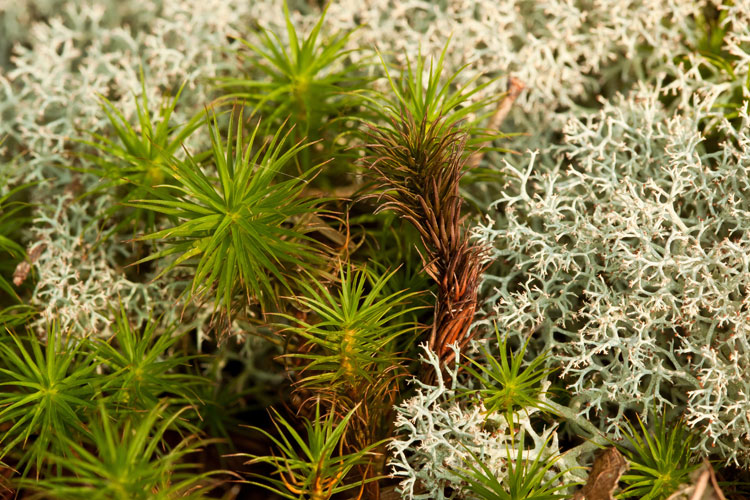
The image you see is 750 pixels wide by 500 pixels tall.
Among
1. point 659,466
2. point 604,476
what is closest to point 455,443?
point 604,476

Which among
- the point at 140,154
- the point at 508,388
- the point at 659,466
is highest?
the point at 140,154

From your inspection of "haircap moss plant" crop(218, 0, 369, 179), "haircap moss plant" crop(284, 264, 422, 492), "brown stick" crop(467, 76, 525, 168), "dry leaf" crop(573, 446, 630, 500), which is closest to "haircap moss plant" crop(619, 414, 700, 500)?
"dry leaf" crop(573, 446, 630, 500)

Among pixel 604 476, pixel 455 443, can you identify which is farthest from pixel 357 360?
pixel 604 476

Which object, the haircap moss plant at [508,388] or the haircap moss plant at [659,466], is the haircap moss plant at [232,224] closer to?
the haircap moss plant at [508,388]

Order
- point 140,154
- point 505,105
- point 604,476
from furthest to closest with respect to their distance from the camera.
Result: 1. point 505,105
2. point 140,154
3. point 604,476

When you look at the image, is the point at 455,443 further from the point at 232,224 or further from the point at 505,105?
the point at 505,105

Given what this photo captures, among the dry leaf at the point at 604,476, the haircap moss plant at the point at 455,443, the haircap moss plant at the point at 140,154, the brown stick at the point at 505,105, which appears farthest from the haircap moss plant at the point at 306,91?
the dry leaf at the point at 604,476

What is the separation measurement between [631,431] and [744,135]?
651 millimetres

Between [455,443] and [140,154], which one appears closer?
[455,443]

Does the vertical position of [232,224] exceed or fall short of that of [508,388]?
it exceeds it

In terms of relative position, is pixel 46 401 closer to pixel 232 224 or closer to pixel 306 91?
pixel 232 224

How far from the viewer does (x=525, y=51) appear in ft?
4.94

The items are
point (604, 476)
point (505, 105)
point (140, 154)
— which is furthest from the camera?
point (505, 105)

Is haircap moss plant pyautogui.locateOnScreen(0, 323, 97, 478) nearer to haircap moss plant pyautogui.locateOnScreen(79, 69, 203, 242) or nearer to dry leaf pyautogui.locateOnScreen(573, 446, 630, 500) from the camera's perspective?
haircap moss plant pyautogui.locateOnScreen(79, 69, 203, 242)
